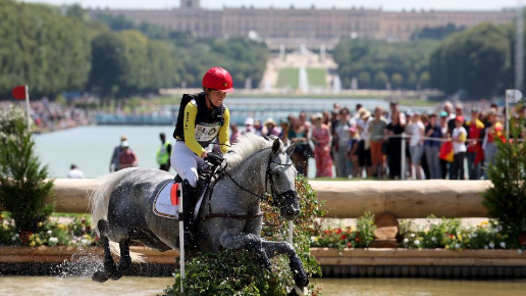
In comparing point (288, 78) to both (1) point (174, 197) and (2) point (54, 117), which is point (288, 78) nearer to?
(2) point (54, 117)

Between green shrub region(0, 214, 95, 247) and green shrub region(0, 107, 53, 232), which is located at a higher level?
green shrub region(0, 107, 53, 232)

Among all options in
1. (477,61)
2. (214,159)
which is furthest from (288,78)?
(214,159)

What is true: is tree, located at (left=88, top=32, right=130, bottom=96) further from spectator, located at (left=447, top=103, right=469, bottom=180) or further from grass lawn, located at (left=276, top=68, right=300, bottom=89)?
spectator, located at (left=447, top=103, right=469, bottom=180)

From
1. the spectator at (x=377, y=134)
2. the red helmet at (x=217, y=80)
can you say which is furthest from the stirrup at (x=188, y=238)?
the spectator at (x=377, y=134)

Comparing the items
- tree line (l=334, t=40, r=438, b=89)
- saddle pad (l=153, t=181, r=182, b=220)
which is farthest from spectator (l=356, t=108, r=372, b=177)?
tree line (l=334, t=40, r=438, b=89)

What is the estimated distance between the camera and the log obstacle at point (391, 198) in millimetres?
14648

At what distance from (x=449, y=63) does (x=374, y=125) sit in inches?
3852

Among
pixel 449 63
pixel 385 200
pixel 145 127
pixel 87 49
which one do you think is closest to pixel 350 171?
pixel 385 200

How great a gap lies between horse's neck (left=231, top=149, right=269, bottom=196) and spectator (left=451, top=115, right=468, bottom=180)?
1102cm

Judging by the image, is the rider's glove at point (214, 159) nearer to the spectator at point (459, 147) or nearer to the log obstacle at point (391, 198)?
the log obstacle at point (391, 198)

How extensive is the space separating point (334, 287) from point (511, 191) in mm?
2489

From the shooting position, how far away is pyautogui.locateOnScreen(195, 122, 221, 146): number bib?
33.8ft

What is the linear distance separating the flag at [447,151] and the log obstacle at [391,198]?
18.3 ft

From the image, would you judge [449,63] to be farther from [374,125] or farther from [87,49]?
[374,125]
